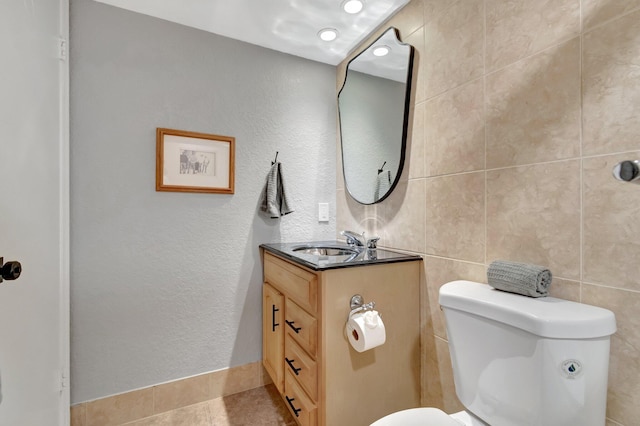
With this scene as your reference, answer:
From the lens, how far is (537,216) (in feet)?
3.14

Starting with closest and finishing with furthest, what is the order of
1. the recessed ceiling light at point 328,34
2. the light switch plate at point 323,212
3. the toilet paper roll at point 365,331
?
the toilet paper roll at point 365,331 → the recessed ceiling light at point 328,34 → the light switch plate at point 323,212

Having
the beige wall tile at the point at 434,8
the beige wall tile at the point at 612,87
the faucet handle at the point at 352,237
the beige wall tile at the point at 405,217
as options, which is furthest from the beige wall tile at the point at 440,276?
the beige wall tile at the point at 434,8

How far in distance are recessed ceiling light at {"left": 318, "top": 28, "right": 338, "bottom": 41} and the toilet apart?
5.23 feet

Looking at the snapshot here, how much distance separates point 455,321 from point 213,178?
1.45 metres

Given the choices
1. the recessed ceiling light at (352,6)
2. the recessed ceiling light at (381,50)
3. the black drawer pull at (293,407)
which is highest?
the recessed ceiling light at (352,6)

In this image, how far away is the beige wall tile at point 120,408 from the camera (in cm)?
145

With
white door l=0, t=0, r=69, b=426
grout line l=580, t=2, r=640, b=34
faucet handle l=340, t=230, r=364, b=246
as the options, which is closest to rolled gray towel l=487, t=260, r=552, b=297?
grout line l=580, t=2, r=640, b=34

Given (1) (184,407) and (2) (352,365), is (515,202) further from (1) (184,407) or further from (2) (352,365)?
(1) (184,407)

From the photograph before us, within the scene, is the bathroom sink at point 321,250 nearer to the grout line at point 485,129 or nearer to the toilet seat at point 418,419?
the grout line at point 485,129

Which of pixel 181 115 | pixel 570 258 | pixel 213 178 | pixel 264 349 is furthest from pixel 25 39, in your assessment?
pixel 570 258

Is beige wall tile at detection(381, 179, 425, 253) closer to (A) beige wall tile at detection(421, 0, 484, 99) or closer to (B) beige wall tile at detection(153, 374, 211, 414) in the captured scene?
(A) beige wall tile at detection(421, 0, 484, 99)

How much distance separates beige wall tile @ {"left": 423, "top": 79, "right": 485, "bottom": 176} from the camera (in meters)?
1.14

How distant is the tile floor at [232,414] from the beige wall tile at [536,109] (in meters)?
1.67

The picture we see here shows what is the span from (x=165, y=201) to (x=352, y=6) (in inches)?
58.1
